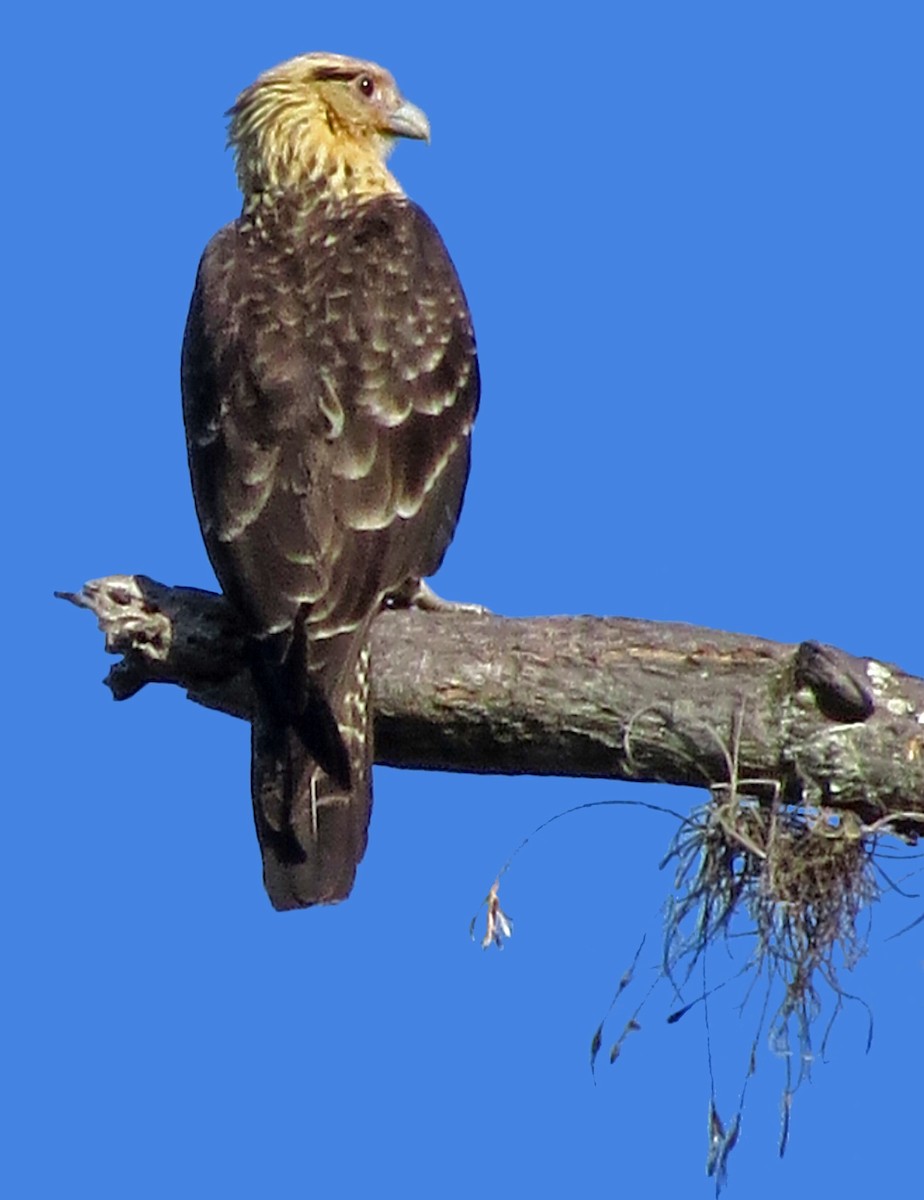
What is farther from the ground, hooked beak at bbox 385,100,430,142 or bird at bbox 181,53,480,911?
hooked beak at bbox 385,100,430,142

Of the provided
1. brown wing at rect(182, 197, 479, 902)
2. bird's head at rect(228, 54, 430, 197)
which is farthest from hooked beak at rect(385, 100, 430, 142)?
brown wing at rect(182, 197, 479, 902)

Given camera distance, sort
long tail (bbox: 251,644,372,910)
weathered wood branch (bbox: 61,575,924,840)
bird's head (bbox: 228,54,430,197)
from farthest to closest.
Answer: bird's head (bbox: 228,54,430,197), long tail (bbox: 251,644,372,910), weathered wood branch (bbox: 61,575,924,840)

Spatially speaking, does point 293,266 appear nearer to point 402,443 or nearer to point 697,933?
point 402,443

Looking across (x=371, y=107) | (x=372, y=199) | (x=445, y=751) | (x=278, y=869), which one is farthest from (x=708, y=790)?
(x=371, y=107)

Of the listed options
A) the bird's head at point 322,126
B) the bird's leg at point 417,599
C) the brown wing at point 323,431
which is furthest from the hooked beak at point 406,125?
the bird's leg at point 417,599

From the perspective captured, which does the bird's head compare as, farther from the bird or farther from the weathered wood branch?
the weathered wood branch

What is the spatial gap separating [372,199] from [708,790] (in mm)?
2963

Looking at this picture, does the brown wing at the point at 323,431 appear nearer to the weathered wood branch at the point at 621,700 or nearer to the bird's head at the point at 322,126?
the weathered wood branch at the point at 621,700

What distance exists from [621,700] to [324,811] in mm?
949

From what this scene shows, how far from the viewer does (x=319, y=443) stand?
7.04 metres

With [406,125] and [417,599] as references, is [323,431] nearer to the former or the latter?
[417,599]

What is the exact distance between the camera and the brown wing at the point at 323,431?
6.70 metres

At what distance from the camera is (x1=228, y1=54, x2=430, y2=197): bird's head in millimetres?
8445

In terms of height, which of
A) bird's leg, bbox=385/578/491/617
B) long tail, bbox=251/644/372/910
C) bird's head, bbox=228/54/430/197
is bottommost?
long tail, bbox=251/644/372/910
